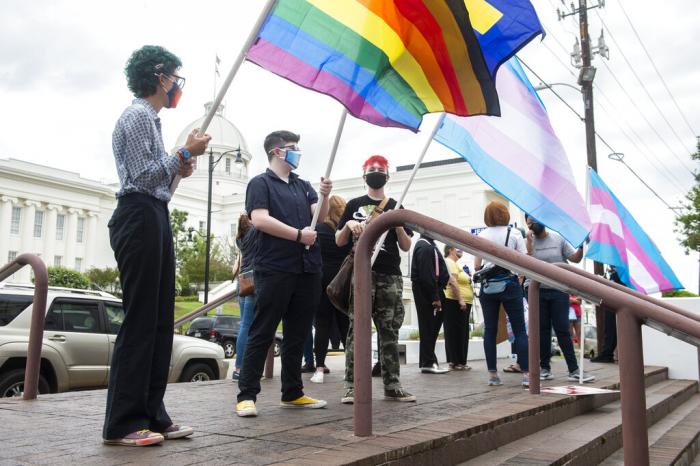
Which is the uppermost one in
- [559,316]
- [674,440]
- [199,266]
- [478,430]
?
[199,266]

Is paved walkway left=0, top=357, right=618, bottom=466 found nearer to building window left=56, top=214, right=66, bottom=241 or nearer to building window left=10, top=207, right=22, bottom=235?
building window left=10, top=207, right=22, bottom=235

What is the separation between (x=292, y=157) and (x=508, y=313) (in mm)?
3308

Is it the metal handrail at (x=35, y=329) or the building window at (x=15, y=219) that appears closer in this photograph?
the metal handrail at (x=35, y=329)

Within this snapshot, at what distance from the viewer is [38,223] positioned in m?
71.2

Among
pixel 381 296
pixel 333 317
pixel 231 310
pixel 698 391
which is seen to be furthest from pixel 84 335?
pixel 231 310

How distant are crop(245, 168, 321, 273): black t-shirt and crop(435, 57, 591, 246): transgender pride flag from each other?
6.56 ft

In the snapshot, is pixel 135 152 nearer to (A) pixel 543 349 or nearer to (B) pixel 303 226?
(B) pixel 303 226

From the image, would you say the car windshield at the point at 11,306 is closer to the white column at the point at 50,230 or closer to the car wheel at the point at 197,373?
the car wheel at the point at 197,373

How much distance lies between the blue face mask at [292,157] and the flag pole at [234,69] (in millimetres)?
890

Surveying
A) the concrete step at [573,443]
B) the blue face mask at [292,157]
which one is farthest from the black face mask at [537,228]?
the blue face mask at [292,157]

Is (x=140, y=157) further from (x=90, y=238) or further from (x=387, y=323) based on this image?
(x=90, y=238)

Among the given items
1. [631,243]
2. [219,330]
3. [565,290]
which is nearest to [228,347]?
[219,330]

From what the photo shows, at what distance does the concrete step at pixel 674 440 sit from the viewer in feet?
15.2

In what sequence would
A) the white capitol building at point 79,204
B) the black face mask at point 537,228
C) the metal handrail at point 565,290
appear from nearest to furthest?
the metal handrail at point 565,290 < the black face mask at point 537,228 < the white capitol building at point 79,204
